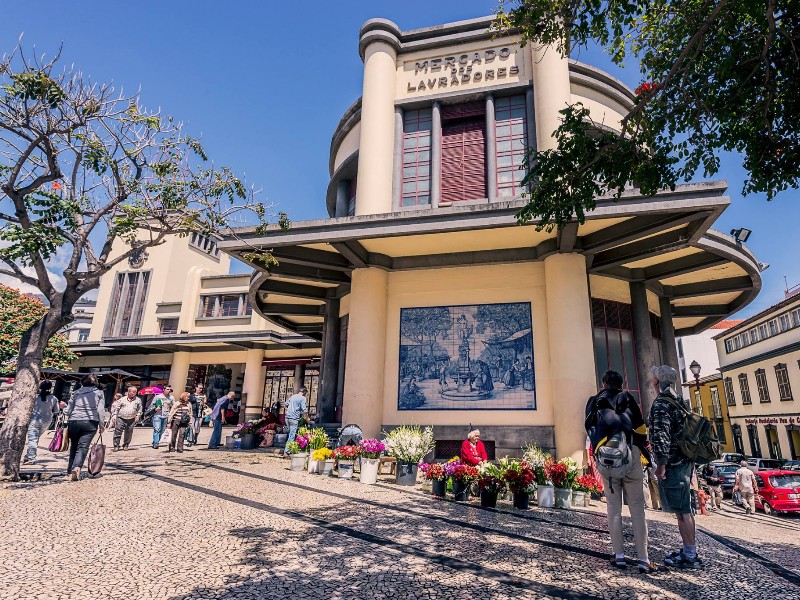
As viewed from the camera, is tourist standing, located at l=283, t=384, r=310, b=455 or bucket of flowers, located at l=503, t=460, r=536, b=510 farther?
tourist standing, located at l=283, t=384, r=310, b=455

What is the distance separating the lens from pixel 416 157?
14289 mm

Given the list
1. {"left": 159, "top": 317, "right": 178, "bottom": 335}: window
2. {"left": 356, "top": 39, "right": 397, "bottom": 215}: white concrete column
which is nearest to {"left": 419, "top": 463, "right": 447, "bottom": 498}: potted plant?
{"left": 356, "top": 39, "right": 397, "bottom": 215}: white concrete column

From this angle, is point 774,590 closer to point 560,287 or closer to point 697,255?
point 560,287

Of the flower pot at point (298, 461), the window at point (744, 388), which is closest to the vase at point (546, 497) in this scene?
the flower pot at point (298, 461)

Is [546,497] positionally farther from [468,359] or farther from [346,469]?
[468,359]

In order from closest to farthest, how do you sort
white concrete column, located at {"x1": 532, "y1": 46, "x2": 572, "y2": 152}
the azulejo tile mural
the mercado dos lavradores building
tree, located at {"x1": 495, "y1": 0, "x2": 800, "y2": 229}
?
tree, located at {"x1": 495, "y1": 0, "x2": 800, "y2": 229} → the mercado dos lavradores building → the azulejo tile mural → white concrete column, located at {"x1": 532, "y1": 46, "x2": 572, "y2": 152}

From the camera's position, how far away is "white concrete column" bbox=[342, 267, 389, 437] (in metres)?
11.8

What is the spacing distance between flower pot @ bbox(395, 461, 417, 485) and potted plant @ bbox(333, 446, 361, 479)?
3.27 feet

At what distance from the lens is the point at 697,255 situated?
11.9m

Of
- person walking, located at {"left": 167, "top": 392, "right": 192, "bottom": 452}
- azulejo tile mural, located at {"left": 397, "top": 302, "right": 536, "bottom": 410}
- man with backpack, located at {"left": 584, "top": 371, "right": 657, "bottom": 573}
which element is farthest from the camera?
person walking, located at {"left": 167, "top": 392, "right": 192, "bottom": 452}

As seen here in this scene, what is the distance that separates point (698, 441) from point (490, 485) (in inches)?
144

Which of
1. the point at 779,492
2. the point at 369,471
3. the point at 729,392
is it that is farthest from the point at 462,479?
the point at 729,392

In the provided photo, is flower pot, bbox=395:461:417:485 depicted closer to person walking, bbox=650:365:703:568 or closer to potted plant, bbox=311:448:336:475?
potted plant, bbox=311:448:336:475

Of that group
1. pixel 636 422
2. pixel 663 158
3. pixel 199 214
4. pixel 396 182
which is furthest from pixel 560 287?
pixel 199 214
